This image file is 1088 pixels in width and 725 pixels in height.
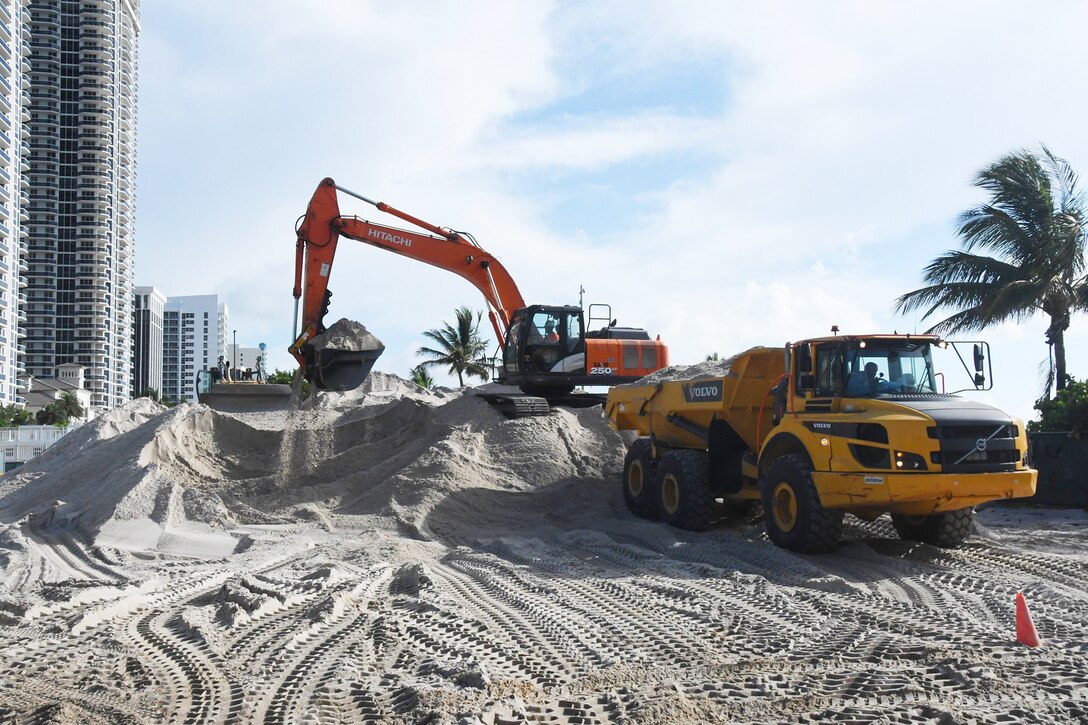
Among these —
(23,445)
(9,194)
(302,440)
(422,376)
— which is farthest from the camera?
(9,194)

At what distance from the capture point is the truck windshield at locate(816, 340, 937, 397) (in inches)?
359

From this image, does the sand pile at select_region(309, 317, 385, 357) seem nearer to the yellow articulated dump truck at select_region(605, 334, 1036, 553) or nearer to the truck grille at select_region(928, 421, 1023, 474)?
the yellow articulated dump truck at select_region(605, 334, 1036, 553)

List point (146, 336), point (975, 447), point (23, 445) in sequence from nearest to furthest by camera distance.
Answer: point (975, 447)
point (23, 445)
point (146, 336)

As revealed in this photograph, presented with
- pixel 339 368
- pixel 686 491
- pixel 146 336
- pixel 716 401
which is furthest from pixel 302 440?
pixel 146 336

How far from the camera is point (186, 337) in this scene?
162m

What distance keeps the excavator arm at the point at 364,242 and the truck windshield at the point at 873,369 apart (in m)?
7.81

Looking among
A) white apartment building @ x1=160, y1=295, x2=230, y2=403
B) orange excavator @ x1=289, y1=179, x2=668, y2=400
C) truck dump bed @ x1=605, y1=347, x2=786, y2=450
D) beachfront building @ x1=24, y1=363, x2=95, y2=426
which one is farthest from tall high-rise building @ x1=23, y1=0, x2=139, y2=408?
truck dump bed @ x1=605, y1=347, x2=786, y2=450

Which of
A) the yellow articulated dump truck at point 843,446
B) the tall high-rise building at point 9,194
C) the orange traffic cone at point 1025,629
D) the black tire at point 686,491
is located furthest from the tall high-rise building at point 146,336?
the orange traffic cone at point 1025,629

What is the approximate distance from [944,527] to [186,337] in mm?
166540

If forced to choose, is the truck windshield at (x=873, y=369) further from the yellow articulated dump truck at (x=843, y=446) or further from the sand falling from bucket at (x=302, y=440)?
the sand falling from bucket at (x=302, y=440)

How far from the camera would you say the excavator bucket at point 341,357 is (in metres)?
14.4

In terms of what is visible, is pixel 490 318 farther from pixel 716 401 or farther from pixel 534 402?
pixel 716 401

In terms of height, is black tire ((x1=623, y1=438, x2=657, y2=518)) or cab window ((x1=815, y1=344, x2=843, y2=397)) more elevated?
cab window ((x1=815, y1=344, x2=843, y2=397))

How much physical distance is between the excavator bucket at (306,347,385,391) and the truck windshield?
7.70 m
